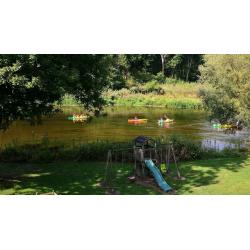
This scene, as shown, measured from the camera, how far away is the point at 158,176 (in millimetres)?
11203

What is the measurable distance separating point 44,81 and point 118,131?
496 inches

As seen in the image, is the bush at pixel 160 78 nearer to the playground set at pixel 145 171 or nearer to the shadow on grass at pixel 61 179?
the shadow on grass at pixel 61 179

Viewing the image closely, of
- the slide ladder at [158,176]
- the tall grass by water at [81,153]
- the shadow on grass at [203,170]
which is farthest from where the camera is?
the tall grass by water at [81,153]

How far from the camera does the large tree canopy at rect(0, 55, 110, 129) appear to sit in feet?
30.3

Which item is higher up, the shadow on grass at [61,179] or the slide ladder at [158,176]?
the slide ladder at [158,176]

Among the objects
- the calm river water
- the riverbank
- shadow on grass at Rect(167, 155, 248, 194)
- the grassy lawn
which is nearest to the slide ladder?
Answer: the grassy lawn

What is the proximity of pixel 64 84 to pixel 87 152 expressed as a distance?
482 centimetres

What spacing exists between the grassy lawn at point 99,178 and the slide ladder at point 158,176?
246mm

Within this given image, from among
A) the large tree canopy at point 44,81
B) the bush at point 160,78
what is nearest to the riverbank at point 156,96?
the bush at point 160,78

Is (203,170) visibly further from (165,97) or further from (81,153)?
(165,97)

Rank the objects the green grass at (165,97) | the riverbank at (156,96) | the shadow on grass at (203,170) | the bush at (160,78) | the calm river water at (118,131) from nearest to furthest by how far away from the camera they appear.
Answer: the shadow on grass at (203,170), the calm river water at (118,131), the green grass at (165,97), the riverbank at (156,96), the bush at (160,78)

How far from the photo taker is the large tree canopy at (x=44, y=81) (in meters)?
9.25

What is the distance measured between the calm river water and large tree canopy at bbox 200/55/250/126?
1.57 meters

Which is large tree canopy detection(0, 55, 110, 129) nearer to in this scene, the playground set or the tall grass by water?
the playground set
